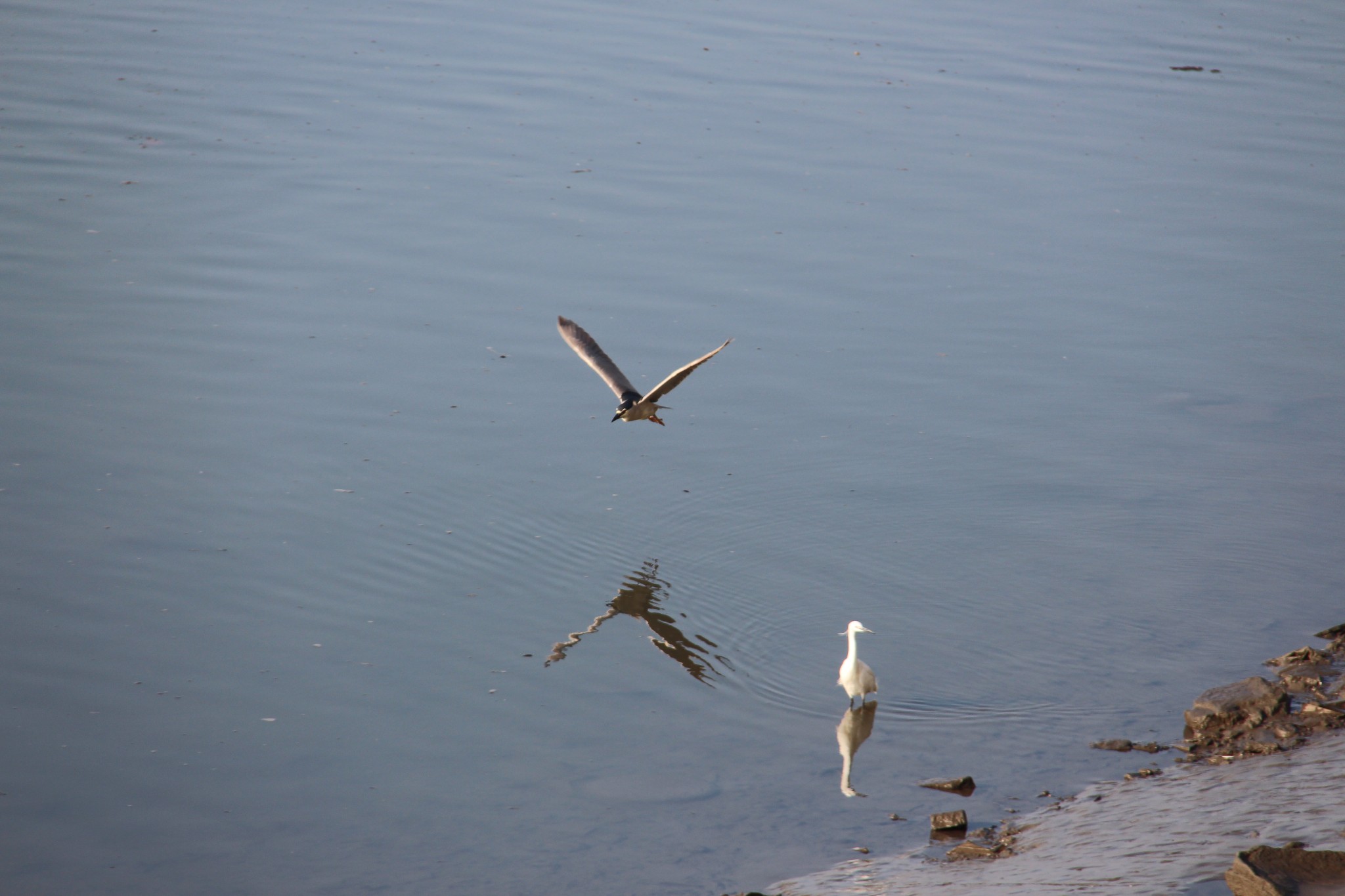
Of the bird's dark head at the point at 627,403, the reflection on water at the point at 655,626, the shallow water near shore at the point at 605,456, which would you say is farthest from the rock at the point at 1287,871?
the bird's dark head at the point at 627,403

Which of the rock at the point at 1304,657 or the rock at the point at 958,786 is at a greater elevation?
the rock at the point at 1304,657

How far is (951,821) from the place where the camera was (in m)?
7.24

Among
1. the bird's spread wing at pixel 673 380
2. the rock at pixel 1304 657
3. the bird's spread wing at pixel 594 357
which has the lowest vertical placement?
the rock at pixel 1304 657

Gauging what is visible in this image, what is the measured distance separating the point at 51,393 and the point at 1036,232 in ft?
37.8

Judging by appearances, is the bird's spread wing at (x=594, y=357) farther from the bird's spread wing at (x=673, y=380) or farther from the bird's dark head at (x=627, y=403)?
the bird's spread wing at (x=673, y=380)

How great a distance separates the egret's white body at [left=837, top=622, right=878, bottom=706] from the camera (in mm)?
8227

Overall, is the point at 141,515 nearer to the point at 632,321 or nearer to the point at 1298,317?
the point at 632,321

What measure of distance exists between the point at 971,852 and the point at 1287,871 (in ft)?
5.56

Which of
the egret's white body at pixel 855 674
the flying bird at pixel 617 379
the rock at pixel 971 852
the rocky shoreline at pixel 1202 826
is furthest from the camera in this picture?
the flying bird at pixel 617 379

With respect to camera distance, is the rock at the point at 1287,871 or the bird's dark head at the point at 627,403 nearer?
the rock at the point at 1287,871

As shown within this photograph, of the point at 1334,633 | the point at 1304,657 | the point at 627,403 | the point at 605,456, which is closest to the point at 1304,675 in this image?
the point at 1304,657

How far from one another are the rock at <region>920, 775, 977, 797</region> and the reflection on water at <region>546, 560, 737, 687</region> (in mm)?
1807

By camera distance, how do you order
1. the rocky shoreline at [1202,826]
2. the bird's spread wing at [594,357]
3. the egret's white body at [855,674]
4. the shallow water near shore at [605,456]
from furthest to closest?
the bird's spread wing at [594,357] → the egret's white body at [855,674] → the shallow water near shore at [605,456] → the rocky shoreline at [1202,826]

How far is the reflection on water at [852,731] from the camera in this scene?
795cm
